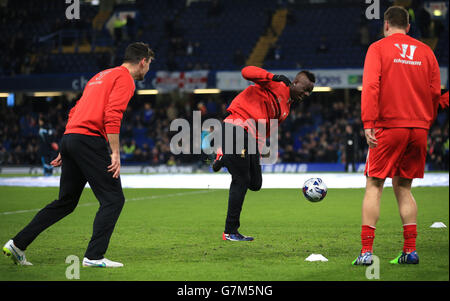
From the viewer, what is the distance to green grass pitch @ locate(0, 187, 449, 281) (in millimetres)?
6473

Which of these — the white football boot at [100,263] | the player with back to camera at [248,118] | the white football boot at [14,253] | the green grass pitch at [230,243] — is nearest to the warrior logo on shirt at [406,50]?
the green grass pitch at [230,243]

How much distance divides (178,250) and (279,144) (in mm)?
25640

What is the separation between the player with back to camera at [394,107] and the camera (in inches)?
255

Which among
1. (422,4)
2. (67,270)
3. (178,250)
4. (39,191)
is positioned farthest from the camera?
(422,4)

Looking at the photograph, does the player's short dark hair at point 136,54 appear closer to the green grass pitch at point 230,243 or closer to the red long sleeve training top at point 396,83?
the green grass pitch at point 230,243

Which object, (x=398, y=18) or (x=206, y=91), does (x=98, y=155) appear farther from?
(x=206, y=91)

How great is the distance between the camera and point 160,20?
41969mm

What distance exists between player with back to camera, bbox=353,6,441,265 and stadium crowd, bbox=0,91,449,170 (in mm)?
21485

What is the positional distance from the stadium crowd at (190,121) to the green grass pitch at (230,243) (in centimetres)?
1496

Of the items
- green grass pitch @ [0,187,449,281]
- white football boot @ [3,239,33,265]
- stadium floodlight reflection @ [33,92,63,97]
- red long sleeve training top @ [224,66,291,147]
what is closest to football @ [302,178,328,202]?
green grass pitch @ [0,187,449,281]

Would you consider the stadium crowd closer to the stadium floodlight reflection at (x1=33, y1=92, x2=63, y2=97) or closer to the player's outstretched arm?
the stadium floodlight reflection at (x1=33, y1=92, x2=63, y2=97)

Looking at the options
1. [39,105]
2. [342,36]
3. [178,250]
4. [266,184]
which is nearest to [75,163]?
[178,250]

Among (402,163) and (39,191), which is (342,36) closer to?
(39,191)

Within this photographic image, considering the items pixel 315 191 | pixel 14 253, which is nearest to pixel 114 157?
pixel 14 253
